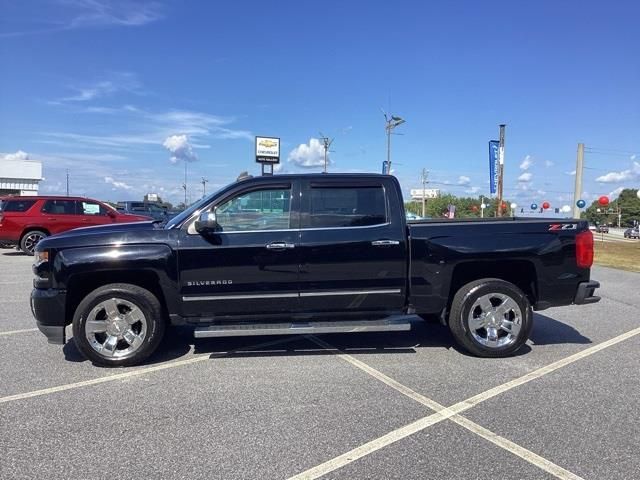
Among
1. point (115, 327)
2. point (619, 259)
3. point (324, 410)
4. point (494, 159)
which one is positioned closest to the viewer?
point (324, 410)

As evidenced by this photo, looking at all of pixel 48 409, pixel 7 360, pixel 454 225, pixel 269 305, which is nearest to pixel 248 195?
pixel 269 305

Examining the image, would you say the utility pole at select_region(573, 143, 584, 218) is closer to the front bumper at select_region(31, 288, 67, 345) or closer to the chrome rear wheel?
the chrome rear wheel

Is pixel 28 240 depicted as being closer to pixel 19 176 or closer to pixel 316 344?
pixel 316 344

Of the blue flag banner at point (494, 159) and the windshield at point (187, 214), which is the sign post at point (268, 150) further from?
the windshield at point (187, 214)

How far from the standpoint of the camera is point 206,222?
15.8ft

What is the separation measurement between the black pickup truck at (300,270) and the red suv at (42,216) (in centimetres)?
1080

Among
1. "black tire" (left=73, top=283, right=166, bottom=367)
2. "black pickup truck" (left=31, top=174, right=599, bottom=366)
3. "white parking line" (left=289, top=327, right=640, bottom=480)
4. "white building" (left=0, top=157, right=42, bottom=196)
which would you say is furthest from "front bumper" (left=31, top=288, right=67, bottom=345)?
"white building" (left=0, top=157, right=42, bottom=196)

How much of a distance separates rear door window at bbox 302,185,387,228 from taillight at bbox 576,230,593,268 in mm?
2152

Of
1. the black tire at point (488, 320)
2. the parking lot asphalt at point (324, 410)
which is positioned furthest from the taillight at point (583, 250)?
the parking lot asphalt at point (324, 410)

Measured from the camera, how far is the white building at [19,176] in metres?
65.4

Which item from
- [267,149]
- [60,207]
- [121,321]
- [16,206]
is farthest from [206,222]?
[267,149]

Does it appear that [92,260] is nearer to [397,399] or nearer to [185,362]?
[185,362]

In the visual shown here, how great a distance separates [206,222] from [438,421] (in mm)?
2692

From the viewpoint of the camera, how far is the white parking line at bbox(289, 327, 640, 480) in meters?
3.13
